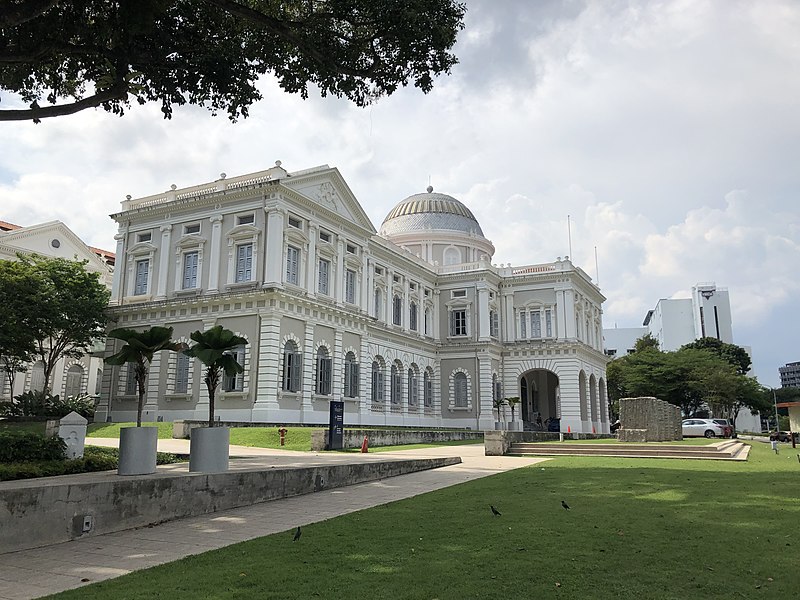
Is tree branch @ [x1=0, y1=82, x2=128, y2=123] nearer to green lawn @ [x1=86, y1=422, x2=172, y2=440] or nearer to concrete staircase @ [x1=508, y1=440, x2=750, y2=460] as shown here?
green lawn @ [x1=86, y1=422, x2=172, y2=440]

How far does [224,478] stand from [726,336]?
101 m

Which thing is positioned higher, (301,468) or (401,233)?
(401,233)

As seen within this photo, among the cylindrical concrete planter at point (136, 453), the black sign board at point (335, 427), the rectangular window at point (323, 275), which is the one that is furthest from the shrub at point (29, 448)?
the rectangular window at point (323, 275)

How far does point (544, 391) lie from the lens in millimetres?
54188

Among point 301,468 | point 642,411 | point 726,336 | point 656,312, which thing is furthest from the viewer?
point 656,312

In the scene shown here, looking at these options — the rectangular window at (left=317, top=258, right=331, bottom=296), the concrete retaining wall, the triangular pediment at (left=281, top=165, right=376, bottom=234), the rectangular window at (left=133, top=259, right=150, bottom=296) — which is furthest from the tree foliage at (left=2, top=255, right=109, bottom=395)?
the concrete retaining wall

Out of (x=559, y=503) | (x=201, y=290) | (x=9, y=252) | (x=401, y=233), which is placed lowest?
(x=559, y=503)

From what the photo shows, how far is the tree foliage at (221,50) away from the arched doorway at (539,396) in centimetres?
3971

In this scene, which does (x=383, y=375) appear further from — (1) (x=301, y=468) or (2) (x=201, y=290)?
(1) (x=301, y=468)

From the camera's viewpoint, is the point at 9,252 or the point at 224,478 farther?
the point at 9,252

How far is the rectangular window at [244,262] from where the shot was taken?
98.2ft

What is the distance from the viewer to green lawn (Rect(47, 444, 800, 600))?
18.1 ft

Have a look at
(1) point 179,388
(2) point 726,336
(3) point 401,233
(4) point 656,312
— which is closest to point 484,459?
(1) point 179,388

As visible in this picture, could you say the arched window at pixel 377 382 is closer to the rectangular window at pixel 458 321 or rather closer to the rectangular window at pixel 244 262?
Answer: the rectangular window at pixel 458 321
